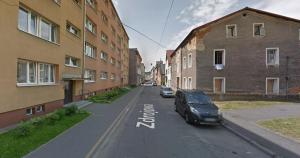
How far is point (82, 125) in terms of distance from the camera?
29.5ft

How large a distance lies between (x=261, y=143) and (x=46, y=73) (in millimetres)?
10650

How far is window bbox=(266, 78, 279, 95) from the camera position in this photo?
20913 mm

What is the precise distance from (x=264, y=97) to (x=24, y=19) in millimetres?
19639

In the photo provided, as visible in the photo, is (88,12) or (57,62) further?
(88,12)

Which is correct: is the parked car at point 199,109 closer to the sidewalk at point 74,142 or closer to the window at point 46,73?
the sidewalk at point 74,142

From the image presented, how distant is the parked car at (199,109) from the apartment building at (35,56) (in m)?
7.26

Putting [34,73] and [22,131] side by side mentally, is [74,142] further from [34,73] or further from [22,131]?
[34,73]

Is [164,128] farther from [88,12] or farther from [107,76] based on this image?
[107,76]

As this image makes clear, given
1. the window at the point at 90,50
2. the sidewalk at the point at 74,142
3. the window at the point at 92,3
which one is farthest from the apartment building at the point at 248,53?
the sidewalk at the point at 74,142

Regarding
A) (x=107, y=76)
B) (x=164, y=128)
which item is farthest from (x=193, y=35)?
(x=164, y=128)

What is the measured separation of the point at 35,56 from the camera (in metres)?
9.98

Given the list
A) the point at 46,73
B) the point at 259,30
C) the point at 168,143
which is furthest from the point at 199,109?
the point at 259,30

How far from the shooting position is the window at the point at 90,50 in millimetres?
19150

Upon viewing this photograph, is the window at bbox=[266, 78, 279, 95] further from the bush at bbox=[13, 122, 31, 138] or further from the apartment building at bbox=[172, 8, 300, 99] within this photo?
the bush at bbox=[13, 122, 31, 138]
